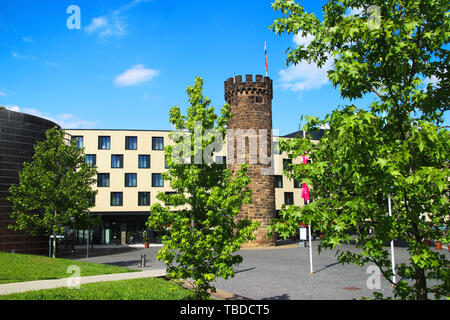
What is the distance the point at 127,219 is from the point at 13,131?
24.8 meters

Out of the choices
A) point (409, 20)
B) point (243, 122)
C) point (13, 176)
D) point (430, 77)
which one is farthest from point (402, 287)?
point (243, 122)

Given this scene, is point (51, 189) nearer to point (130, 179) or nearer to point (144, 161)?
point (130, 179)

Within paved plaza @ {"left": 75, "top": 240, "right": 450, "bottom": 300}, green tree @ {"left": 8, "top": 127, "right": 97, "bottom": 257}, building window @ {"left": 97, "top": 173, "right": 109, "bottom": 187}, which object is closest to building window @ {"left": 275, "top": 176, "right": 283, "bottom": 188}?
building window @ {"left": 97, "top": 173, "right": 109, "bottom": 187}

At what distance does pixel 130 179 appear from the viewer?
49656 millimetres

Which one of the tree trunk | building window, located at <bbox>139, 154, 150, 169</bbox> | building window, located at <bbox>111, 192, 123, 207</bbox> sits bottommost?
the tree trunk

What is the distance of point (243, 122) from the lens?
37125 mm

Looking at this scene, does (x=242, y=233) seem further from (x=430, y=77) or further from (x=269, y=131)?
(x=269, y=131)

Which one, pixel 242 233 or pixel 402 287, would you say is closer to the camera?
pixel 402 287

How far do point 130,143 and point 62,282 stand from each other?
37.1 metres

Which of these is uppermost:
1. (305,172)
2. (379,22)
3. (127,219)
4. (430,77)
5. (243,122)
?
(243,122)

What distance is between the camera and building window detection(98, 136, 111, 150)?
49.7m

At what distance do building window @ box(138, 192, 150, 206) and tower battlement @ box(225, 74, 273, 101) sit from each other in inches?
767

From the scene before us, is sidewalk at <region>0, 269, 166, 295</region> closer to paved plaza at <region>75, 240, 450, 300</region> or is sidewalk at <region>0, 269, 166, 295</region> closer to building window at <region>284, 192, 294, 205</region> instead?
paved plaza at <region>75, 240, 450, 300</region>

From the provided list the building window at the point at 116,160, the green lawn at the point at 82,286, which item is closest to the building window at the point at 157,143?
the building window at the point at 116,160
